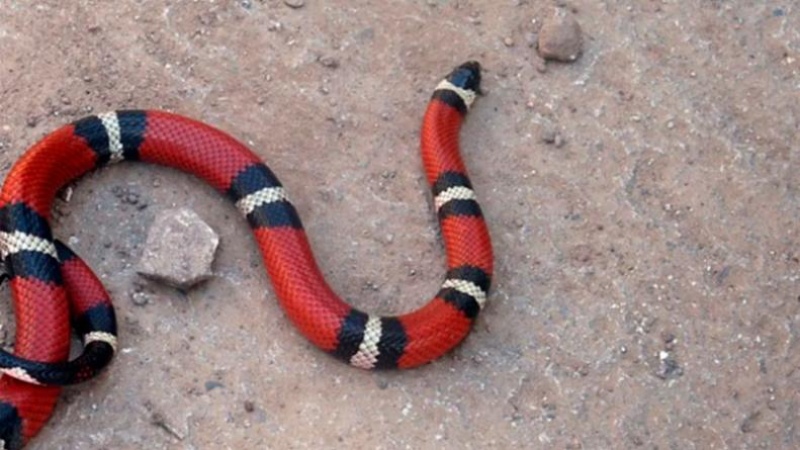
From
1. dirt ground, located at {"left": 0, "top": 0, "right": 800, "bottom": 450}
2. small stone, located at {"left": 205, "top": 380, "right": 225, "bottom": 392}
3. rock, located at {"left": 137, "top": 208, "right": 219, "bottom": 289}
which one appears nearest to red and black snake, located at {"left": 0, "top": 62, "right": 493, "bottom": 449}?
dirt ground, located at {"left": 0, "top": 0, "right": 800, "bottom": 450}


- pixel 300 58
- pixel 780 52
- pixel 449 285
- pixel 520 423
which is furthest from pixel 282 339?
pixel 780 52

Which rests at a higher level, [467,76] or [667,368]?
[467,76]

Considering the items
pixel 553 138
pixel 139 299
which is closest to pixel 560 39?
pixel 553 138

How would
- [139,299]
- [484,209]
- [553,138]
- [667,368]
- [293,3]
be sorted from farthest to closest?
[293,3], [553,138], [484,209], [667,368], [139,299]

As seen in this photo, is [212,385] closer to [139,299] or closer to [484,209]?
[139,299]

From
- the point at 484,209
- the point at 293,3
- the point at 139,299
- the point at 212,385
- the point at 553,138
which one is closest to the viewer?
the point at 212,385

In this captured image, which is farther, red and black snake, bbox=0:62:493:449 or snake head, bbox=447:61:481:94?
snake head, bbox=447:61:481:94

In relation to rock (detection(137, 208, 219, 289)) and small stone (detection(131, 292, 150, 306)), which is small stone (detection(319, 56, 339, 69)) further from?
small stone (detection(131, 292, 150, 306))

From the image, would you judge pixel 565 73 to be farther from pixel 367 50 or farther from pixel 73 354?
pixel 73 354
